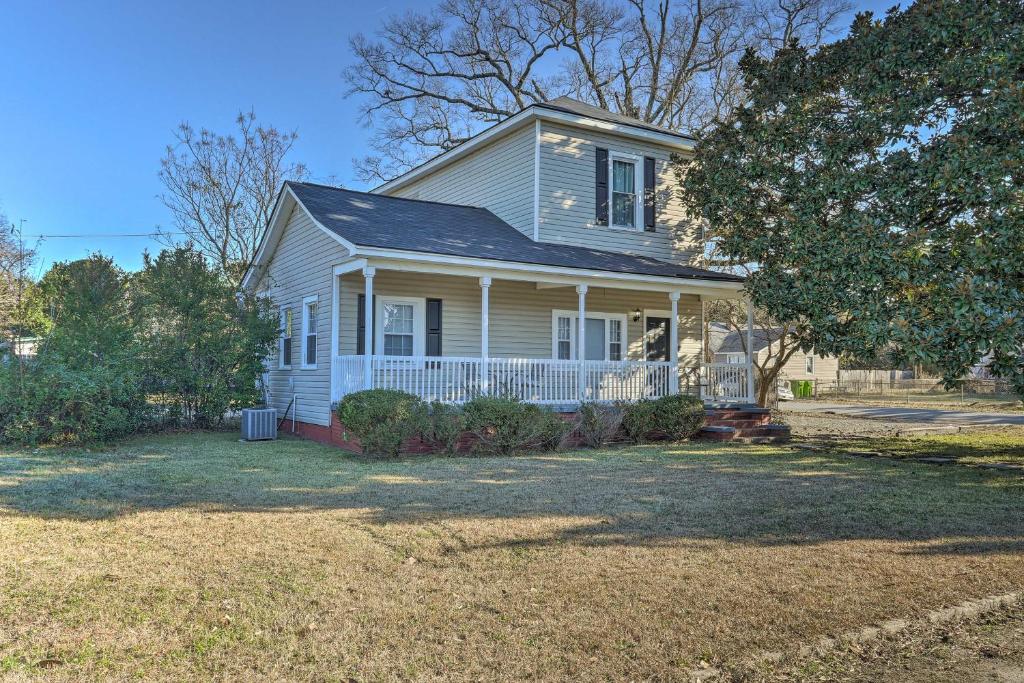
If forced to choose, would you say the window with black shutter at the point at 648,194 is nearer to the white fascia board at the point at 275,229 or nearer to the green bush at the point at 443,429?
the white fascia board at the point at 275,229

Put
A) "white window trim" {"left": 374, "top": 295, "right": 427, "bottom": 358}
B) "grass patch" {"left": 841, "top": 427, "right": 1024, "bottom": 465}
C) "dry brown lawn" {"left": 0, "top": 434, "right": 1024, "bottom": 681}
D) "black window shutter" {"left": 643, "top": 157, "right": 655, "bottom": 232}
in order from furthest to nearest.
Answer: "black window shutter" {"left": 643, "top": 157, "right": 655, "bottom": 232} < "white window trim" {"left": 374, "top": 295, "right": 427, "bottom": 358} < "grass patch" {"left": 841, "top": 427, "right": 1024, "bottom": 465} < "dry brown lawn" {"left": 0, "top": 434, "right": 1024, "bottom": 681}

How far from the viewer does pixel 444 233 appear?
14.1 meters

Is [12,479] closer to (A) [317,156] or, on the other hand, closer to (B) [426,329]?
(B) [426,329]

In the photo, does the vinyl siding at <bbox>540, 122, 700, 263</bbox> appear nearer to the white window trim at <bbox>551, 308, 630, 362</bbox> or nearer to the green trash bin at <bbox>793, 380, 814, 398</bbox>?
the white window trim at <bbox>551, 308, 630, 362</bbox>

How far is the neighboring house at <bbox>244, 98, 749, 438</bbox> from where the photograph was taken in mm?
12891

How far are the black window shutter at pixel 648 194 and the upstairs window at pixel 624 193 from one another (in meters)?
0.20

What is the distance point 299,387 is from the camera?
596 inches

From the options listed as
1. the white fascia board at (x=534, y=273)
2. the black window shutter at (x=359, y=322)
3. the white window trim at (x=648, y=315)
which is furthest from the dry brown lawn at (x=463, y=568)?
the white window trim at (x=648, y=315)

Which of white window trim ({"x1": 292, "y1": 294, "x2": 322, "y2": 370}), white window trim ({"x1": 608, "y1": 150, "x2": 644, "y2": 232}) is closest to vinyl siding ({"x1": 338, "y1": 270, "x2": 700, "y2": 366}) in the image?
white window trim ({"x1": 292, "y1": 294, "x2": 322, "y2": 370})

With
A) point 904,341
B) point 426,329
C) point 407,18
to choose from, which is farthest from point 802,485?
point 407,18

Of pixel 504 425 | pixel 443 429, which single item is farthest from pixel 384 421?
pixel 504 425

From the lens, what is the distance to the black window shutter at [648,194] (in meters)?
16.6

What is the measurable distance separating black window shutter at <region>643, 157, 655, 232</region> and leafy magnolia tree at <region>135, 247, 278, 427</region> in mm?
9062

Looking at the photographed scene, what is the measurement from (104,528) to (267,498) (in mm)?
1645
